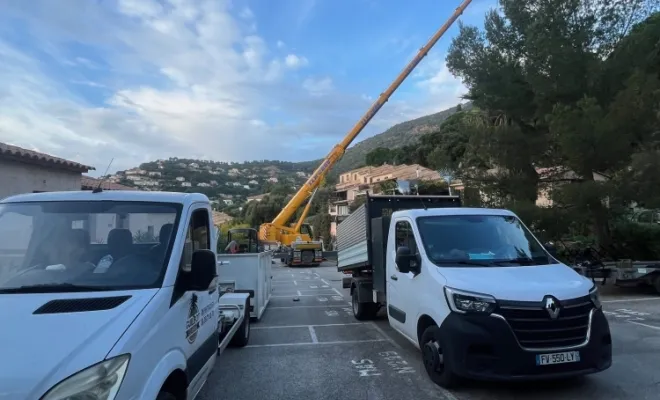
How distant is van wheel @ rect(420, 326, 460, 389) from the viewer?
5694mm

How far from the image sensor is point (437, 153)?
60.5ft

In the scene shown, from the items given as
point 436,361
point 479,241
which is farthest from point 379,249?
point 436,361

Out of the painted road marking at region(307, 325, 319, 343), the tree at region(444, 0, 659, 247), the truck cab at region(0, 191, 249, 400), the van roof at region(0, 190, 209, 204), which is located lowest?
the painted road marking at region(307, 325, 319, 343)

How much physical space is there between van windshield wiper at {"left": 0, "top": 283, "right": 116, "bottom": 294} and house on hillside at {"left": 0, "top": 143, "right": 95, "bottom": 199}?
10720 millimetres

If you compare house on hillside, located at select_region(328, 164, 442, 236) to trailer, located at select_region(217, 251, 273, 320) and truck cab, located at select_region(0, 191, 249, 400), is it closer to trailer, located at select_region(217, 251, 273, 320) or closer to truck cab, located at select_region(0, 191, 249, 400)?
trailer, located at select_region(217, 251, 273, 320)

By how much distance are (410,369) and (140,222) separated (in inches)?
163

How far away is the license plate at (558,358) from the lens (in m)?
5.21

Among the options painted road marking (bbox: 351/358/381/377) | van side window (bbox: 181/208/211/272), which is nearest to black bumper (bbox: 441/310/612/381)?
painted road marking (bbox: 351/358/381/377)

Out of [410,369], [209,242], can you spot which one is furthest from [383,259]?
[209,242]

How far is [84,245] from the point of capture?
161 inches

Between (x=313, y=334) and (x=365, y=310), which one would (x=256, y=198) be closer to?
(x=365, y=310)

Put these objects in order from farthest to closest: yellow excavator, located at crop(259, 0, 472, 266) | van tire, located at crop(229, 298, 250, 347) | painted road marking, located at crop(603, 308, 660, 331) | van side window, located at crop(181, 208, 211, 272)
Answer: yellow excavator, located at crop(259, 0, 472, 266) < painted road marking, located at crop(603, 308, 660, 331) < van tire, located at crop(229, 298, 250, 347) < van side window, located at crop(181, 208, 211, 272)

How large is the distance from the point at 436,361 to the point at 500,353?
0.85 m

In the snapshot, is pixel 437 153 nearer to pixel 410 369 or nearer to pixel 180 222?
pixel 410 369
